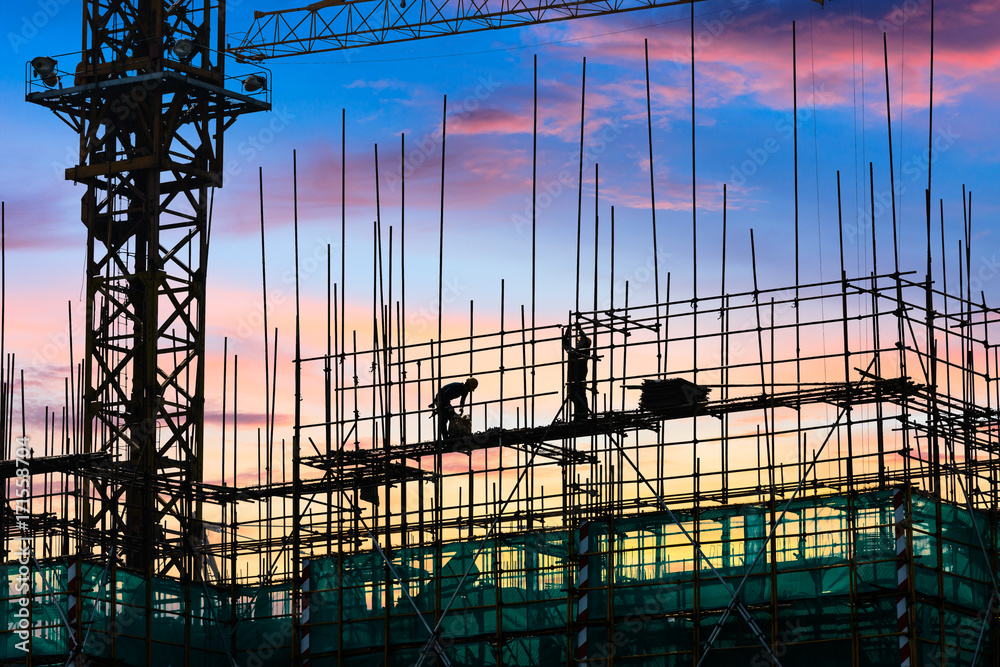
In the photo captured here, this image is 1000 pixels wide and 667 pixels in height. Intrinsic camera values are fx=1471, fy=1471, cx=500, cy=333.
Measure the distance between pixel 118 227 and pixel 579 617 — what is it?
729 inches

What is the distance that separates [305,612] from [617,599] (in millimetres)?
6109

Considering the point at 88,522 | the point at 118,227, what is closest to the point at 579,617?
the point at 88,522

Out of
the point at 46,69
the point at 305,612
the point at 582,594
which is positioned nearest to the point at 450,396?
the point at 305,612

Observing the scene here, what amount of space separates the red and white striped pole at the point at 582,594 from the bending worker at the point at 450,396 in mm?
5388

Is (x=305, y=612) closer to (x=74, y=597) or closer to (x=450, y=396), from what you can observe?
(x=74, y=597)

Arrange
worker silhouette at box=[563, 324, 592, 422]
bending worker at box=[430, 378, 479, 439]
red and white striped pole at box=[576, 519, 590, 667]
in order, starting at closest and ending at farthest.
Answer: red and white striped pole at box=[576, 519, 590, 667] < worker silhouette at box=[563, 324, 592, 422] < bending worker at box=[430, 378, 479, 439]

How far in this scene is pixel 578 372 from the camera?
2784 cm

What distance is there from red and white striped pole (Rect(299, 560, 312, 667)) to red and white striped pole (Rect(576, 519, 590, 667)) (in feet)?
17.4

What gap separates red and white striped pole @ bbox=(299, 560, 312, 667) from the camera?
88.4ft

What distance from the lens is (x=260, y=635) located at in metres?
28.0

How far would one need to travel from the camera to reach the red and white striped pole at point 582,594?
24641mm

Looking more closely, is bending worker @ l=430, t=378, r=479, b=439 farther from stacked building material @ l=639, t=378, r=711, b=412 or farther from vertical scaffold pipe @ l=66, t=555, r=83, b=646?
vertical scaffold pipe @ l=66, t=555, r=83, b=646

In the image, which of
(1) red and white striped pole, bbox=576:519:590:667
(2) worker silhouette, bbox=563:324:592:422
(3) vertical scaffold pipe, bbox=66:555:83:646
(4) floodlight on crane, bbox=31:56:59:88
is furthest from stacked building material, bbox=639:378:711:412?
(4) floodlight on crane, bbox=31:56:59:88

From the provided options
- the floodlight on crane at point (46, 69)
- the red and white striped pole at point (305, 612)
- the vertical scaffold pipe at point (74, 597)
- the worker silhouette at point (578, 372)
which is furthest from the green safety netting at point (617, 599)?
the floodlight on crane at point (46, 69)
